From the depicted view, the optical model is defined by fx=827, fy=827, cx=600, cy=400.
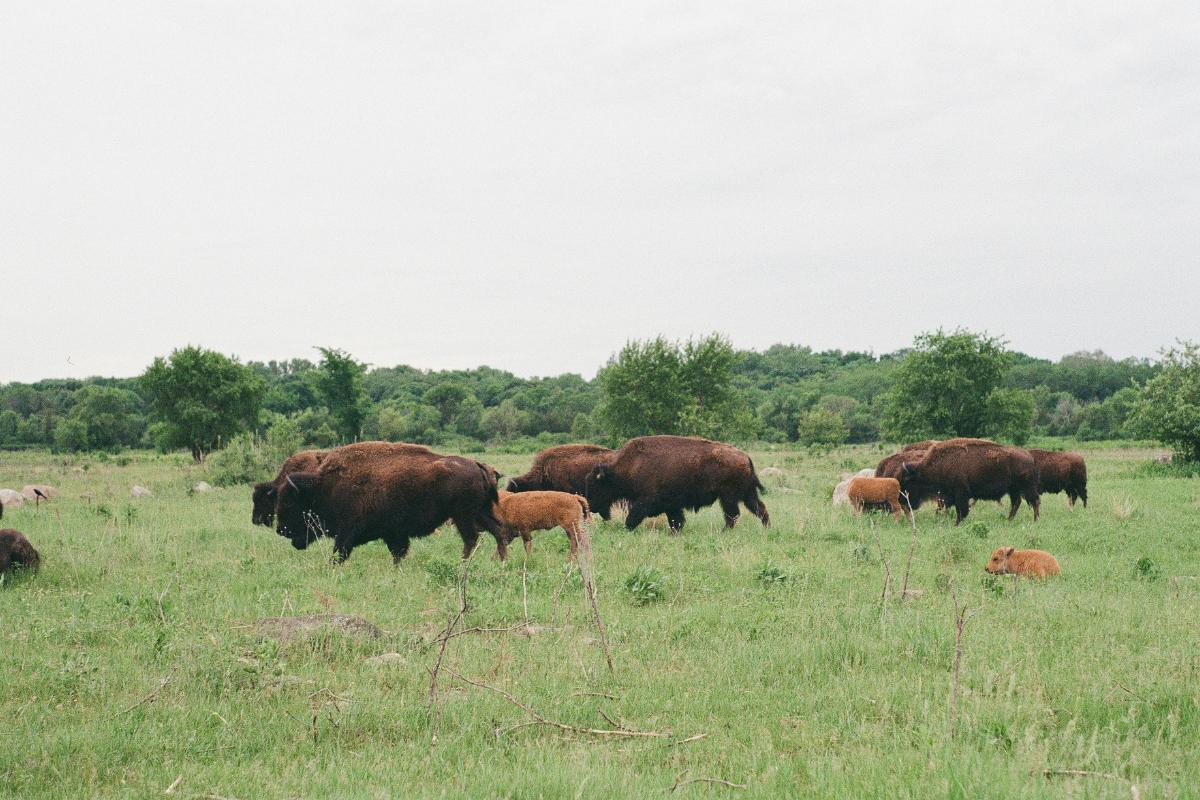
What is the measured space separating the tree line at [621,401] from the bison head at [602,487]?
18530 mm

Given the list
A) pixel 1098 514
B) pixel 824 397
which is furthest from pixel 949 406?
pixel 824 397

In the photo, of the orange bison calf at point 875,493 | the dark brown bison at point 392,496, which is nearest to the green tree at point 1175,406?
the orange bison calf at point 875,493

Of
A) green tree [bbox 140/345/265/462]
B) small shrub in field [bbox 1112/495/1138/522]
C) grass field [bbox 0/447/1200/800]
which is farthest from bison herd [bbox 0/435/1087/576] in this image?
green tree [bbox 140/345/265/462]

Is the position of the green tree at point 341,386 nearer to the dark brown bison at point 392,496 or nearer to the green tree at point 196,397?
the green tree at point 196,397

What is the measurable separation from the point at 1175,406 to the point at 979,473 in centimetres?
1920

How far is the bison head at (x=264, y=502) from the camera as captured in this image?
14330 mm

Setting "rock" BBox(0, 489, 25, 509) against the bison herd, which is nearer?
the bison herd

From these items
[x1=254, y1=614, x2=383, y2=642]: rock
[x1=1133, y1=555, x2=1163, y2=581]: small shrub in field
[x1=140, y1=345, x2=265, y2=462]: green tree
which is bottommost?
[x1=1133, y1=555, x2=1163, y2=581]: small shrub in field

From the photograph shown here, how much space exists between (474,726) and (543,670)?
1.17 metres

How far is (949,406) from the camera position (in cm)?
4072

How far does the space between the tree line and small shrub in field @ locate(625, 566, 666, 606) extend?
81.3 feet

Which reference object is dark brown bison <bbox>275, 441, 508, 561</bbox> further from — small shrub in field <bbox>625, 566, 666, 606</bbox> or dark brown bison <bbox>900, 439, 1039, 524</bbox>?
dark brown bison <bbox>900, 439, 1039, 524</bbox>

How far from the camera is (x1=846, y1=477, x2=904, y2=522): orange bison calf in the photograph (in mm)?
17312

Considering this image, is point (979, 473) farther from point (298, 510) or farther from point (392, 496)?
point (298, 510)
